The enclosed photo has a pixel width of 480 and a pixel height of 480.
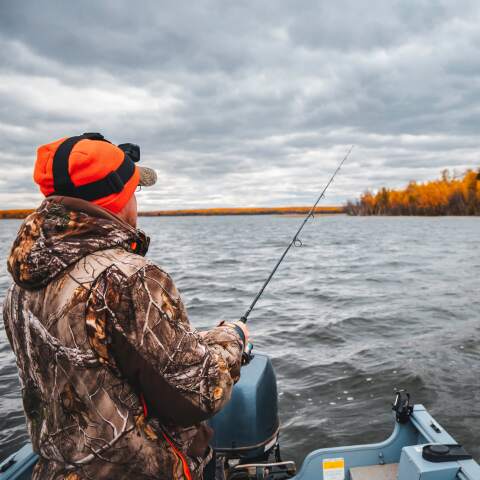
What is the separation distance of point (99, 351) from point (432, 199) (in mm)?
107227

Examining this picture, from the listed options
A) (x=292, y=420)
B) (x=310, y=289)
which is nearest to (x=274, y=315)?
(x=310, y=289)

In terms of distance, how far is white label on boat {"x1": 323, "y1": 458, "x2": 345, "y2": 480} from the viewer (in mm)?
3439

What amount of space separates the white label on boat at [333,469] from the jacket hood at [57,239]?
2.67 m

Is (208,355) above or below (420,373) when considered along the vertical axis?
above

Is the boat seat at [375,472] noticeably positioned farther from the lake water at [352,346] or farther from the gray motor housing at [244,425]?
the lake water at [352,346]

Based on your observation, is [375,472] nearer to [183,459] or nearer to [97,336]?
[183,459]

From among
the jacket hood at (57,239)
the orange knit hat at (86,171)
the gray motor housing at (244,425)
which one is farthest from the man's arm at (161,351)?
the gray motor housing at (244,425)

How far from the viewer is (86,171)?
159cm

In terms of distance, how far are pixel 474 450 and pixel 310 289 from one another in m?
10.7

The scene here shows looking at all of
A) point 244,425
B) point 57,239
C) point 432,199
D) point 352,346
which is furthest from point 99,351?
point 432,199

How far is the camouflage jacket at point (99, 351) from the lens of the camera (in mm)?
1490

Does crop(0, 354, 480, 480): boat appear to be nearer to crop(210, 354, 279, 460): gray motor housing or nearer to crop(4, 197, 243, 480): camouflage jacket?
crop(210, 354, 279, 460): gray motor housing

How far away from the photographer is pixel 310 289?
1606 centimetres

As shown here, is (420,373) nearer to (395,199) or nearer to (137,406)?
(137,406)
